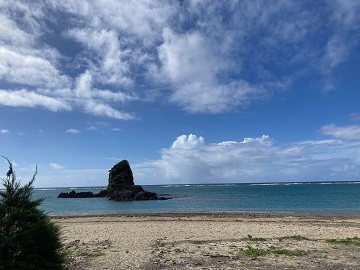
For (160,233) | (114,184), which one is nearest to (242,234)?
(160,233)

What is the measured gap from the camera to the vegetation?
7.38 metres

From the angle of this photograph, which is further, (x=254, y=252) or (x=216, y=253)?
(x=216, y=253)

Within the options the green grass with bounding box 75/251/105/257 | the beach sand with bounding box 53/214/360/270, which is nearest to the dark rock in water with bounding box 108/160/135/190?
the beach sand with bounding box 53/214/360/270

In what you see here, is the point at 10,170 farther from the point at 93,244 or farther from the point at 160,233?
the point at 160,233

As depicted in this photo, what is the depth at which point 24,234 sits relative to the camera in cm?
750

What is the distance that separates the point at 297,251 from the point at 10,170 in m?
13.7

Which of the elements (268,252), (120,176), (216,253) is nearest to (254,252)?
(268,252)

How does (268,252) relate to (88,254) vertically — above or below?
below

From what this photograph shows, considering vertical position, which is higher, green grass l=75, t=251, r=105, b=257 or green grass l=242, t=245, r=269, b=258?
green grass l=75, t=251, r=105, b=257

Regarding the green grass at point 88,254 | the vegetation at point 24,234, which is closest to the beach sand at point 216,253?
the green grass at point 88,254

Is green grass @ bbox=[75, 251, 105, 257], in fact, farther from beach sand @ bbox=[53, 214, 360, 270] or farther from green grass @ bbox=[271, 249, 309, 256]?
green grass @ bbox=[271, 249, 309, 256]

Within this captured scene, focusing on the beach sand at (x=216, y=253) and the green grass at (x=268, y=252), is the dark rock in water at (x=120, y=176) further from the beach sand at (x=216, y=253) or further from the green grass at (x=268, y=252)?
the green grass at (x=268, y=252)

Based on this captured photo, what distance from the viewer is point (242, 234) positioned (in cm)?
2278

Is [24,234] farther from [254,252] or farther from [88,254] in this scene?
[254,252]
